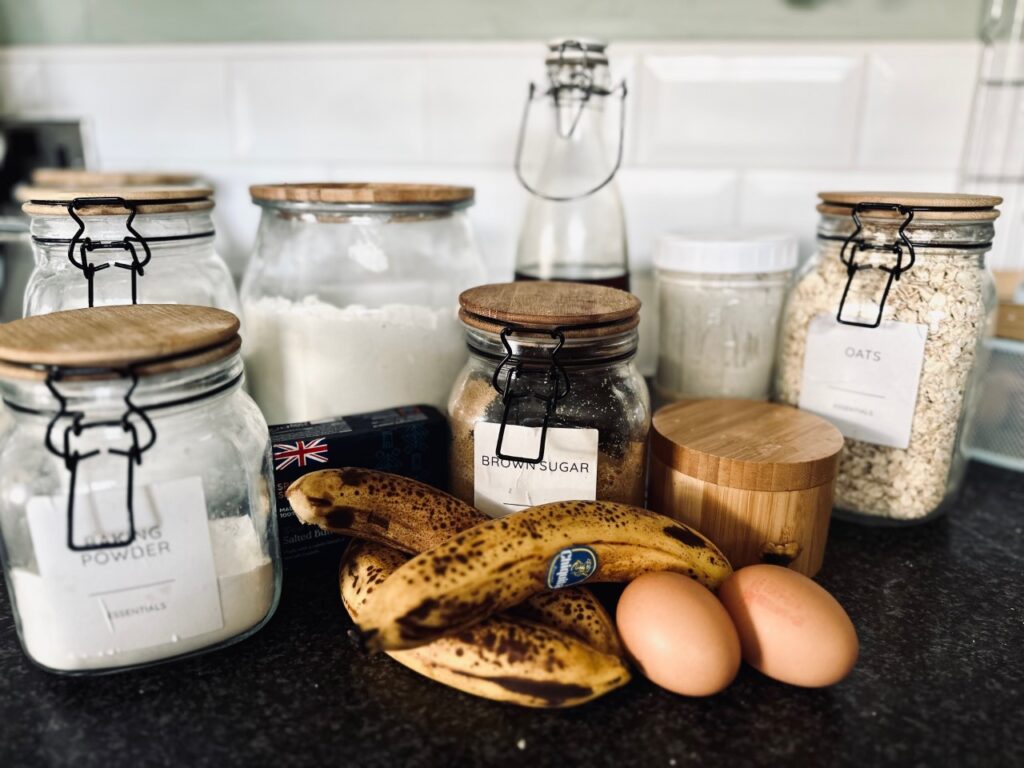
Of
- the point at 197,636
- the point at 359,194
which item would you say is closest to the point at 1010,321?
the point at 359,194

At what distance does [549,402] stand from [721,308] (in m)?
0.31

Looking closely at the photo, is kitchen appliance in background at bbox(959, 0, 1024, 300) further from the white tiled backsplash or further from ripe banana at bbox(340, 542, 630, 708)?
ripe banana at bbox(340, 542, 630, 708)

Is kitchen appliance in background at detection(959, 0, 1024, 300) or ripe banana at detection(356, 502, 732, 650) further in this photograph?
kitchen appliance in background at detection(959, 0, 1024, 300)

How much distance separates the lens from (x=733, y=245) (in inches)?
29.8

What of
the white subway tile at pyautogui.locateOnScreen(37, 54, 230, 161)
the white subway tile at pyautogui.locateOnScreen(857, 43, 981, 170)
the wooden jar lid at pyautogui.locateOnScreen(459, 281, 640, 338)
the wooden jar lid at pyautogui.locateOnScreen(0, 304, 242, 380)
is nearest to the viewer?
the wooden jar lid at pyautogui.locateOnScreen(0, 304, 242, 380)

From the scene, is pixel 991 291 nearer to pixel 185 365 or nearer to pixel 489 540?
pixel 489 540

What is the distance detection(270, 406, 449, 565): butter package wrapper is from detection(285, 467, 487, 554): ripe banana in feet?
0.11

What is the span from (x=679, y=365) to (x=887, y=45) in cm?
45

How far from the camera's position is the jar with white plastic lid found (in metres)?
0.77

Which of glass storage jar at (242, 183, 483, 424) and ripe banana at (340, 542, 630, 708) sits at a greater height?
glass storage jar at (242, 183, 483, 424)

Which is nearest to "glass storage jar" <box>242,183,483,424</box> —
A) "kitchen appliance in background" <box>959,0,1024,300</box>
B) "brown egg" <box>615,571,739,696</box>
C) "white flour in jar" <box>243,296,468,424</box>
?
"white flour in jar" <box>243,296,468,424</box>

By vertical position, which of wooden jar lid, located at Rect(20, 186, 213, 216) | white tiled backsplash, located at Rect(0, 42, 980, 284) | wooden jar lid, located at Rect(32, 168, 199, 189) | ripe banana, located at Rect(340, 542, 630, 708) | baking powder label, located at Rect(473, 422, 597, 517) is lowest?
ripe banana, located at Rect(340, 542, 630, 708)

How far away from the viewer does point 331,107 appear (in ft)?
3.23

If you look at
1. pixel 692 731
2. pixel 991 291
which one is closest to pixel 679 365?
pixel 991 291
